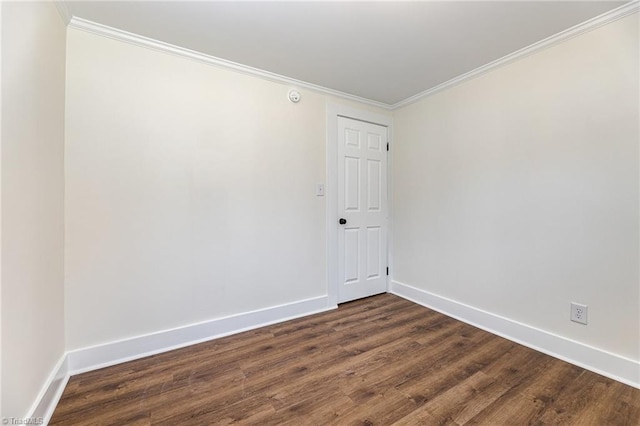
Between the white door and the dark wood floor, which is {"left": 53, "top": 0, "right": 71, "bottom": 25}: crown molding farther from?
the dark wood floor

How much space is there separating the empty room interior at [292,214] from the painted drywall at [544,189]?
1 cm

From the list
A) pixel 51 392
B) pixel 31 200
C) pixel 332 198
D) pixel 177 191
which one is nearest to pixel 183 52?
pixel 177 191

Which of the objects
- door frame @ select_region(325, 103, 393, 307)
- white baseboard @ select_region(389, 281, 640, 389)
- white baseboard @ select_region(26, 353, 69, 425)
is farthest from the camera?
door frame @ select_region(325, 103, 393, 307)

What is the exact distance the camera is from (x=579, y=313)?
70.4 inches

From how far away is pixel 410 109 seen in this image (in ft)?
9.79

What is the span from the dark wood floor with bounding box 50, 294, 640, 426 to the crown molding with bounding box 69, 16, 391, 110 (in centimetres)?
228

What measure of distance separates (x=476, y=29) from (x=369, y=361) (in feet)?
7.99

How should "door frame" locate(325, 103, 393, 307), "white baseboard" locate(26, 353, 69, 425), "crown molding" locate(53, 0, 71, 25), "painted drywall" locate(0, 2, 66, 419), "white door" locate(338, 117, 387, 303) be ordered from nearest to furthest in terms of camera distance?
"painted drywall" locate(0, 2, 66, 419) < "white baseboard" locate(26, 353, 69, 425) < "crown molding" locate(53, 0, 71, 25) < "door frame" locate(325, 103, 393, 307) < "white door" locate(338, 117, 387, 303)

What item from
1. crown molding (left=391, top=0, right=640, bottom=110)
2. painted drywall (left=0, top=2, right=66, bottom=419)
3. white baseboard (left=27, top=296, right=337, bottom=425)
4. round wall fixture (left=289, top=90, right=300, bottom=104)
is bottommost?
white baseboard (left=27, top=296, right=337, bottom=425)

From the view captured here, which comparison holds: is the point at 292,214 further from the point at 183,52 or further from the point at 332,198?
the point at 183,52

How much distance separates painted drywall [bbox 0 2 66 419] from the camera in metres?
1.05

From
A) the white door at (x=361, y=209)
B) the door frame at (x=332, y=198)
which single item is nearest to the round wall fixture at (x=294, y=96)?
the door frame at (x=332, y=198)

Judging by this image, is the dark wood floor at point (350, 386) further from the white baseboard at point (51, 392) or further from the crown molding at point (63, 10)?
the crown molding at point (63, 10)

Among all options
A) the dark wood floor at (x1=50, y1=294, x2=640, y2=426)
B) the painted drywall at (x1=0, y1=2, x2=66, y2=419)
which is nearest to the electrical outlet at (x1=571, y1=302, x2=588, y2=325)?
the dark wood floor at (x1=50, y1=294, x2=640, y2=426)
